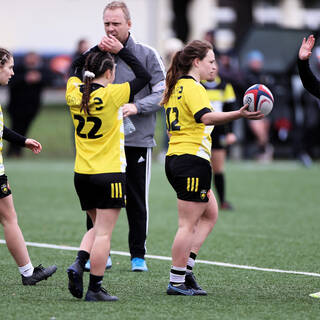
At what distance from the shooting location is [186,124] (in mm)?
6391

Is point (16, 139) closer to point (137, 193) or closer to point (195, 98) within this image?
point (137, 193)

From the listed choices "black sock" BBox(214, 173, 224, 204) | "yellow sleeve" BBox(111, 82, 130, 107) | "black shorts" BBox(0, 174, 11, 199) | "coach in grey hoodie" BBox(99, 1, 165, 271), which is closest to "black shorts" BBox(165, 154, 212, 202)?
"yellow sleeve" BBox(111, 82, 130, 107)

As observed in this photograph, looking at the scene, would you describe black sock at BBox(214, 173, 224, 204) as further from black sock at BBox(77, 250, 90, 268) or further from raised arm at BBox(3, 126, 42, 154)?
black sock at BBox(77, 250, 90, 268)

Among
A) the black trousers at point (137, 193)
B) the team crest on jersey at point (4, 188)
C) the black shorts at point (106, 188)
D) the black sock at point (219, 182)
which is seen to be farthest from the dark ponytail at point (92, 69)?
the black sock at point (219, 182)

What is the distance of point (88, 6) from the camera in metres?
28.3

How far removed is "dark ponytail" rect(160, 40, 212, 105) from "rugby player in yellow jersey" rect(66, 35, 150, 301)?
1.21 feet

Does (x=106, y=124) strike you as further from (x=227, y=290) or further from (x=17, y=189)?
(x=17, y=189)

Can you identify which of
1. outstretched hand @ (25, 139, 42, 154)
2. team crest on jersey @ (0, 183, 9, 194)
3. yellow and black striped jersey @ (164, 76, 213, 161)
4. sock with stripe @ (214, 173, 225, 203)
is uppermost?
yellow and black striped jersey @ (164, 76, 213, 161)

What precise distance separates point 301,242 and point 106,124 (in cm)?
369

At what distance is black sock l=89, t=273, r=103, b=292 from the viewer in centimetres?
602

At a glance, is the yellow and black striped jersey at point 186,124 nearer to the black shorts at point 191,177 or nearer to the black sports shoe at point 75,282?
the black shorts at point 191,177

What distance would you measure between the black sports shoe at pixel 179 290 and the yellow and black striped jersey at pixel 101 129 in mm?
980

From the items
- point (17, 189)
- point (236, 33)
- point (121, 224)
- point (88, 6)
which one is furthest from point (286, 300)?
point (236, 33)

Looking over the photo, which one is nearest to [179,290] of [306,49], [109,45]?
[109,45]
